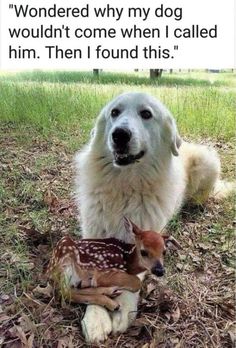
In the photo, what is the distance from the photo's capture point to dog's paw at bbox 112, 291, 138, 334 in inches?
59.5

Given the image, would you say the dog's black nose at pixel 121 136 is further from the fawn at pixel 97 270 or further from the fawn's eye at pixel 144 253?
the fawn's eye at pixel 144 253

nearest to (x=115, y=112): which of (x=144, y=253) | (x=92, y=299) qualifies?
(x=144, y=253)

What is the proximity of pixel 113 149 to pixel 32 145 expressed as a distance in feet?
5.30

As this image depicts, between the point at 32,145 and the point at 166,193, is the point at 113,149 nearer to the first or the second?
the point at 166,193

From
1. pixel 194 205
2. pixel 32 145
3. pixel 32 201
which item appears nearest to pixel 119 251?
pixel 32 201

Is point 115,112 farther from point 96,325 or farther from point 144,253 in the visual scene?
point 96,325

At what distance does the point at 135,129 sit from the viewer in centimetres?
173

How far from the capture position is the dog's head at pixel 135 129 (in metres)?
1.71

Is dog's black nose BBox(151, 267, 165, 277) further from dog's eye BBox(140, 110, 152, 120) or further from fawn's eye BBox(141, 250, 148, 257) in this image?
dog's eye BBox(140, 110, 152, 120)

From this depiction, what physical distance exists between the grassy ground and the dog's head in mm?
533

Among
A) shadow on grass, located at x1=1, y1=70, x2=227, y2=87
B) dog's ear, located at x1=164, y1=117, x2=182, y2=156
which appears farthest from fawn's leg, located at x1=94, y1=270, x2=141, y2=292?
shadow on grass, located at x1=1, y1=70, x2=227, y2=87

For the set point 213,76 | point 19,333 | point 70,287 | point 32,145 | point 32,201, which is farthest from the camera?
point 32,145

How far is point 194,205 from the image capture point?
2.70 meters

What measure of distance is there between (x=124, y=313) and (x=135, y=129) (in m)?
0.74
